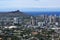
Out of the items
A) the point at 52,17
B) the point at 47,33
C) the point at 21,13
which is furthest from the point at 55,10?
the point at 21,13

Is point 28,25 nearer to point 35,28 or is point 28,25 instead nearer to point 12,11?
point 35,28

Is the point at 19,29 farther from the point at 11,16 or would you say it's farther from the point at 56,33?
the point at 56,33

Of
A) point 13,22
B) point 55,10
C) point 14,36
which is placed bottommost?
point 14,36

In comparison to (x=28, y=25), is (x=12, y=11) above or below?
above

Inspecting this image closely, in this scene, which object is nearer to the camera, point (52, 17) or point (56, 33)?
point (56, 33)

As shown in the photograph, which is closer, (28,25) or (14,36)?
(14,36)

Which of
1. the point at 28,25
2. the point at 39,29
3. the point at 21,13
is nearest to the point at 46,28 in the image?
the point at 39,29

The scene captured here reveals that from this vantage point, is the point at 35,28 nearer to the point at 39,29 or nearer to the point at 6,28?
the point at 39,29

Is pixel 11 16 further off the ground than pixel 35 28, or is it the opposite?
pixel 11 16
